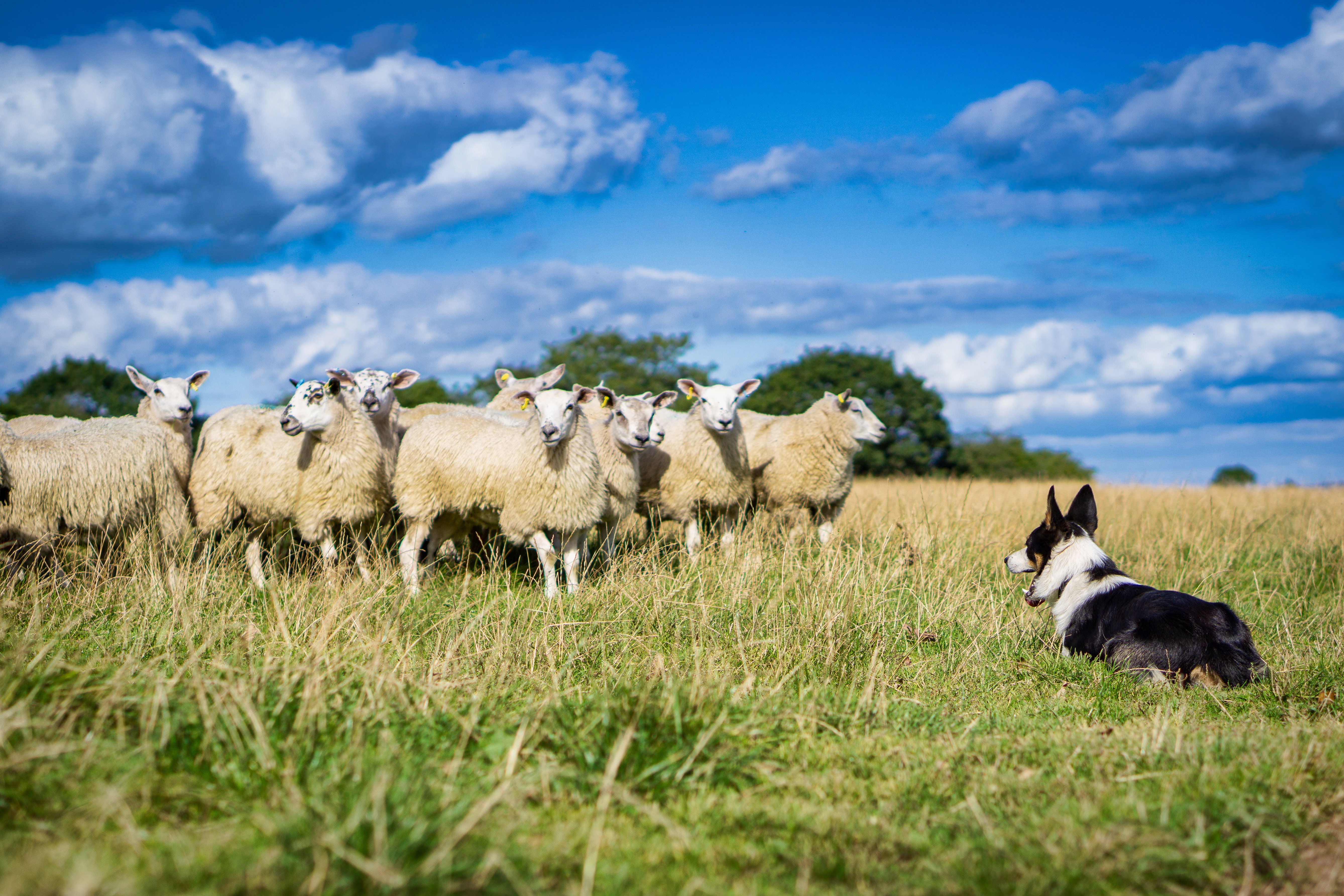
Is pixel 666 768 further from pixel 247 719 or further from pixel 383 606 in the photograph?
pixel 383 606

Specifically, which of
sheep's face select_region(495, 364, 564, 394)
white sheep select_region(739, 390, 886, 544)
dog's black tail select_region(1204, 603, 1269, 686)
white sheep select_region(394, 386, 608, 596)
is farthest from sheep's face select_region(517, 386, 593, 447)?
dog's black tail select_region(1204, 603, 1269, 686)

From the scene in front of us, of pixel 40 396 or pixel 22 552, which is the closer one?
pixel 22 552

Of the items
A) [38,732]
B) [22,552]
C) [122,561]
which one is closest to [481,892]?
[38,732]

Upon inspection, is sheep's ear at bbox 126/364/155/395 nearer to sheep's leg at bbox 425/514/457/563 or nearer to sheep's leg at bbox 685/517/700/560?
sheep's leg at bbox 425/514/457/563

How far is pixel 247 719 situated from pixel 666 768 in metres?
1.82

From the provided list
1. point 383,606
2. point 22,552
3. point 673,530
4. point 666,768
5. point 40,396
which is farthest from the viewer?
point 40,396

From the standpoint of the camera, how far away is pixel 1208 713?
17.1 ft

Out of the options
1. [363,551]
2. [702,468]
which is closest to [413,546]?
[363,551]

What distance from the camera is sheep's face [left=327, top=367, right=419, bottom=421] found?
962 cm

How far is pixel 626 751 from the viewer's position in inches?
146

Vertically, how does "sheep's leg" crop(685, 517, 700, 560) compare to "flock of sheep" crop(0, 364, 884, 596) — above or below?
below

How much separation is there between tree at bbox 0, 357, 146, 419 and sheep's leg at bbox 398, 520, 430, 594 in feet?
77.9

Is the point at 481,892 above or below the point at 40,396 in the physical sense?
below

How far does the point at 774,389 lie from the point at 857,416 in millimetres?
22774
